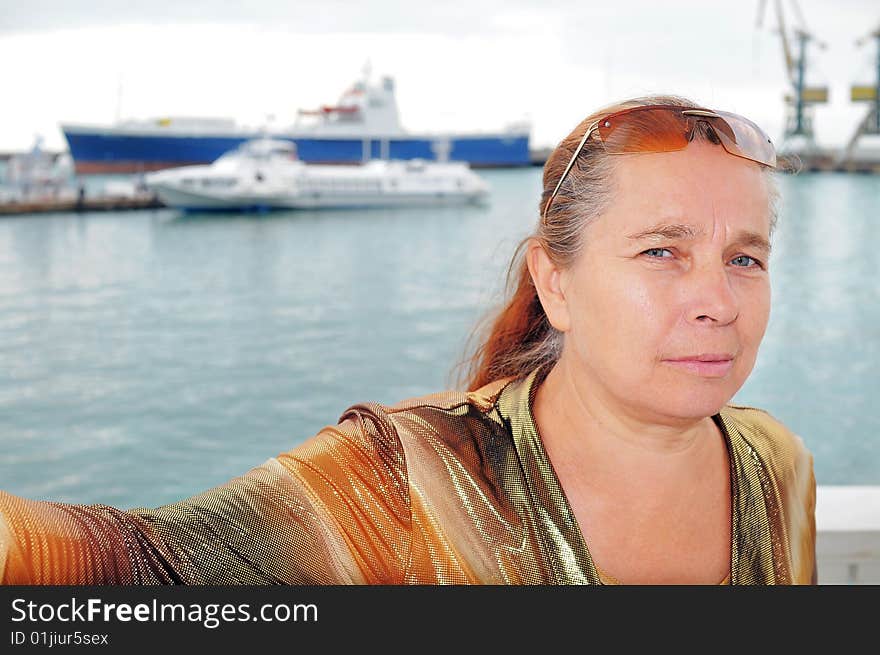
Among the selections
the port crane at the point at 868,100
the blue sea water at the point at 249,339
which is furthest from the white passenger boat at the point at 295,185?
the port crane at the point at 868,100

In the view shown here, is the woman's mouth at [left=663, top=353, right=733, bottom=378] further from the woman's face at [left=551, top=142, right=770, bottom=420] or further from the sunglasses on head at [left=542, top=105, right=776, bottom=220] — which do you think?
the sunglasses on head at [left=542, top=105, right=776, bottom=220]

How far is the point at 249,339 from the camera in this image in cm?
1139

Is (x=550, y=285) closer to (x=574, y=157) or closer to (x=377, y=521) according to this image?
(x=574, y=157)

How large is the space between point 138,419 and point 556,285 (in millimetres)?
8039

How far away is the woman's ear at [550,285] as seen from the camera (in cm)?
81

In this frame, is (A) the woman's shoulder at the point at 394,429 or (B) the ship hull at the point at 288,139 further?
(B) the ship hull at the point at 288,139

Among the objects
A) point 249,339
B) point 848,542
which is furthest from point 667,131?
point 249,339

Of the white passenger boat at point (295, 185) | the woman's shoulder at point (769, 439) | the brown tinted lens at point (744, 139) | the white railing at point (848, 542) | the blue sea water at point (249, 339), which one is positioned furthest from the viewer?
the white passenger boat at point (295, 185)

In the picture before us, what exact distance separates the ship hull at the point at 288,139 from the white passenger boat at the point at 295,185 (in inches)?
267

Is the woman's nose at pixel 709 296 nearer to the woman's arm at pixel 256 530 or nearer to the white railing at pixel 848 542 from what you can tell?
the woman's arm at pixel 256 530

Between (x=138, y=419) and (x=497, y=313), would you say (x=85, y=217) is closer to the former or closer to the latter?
(x=138, y=419)

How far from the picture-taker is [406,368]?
9992mm

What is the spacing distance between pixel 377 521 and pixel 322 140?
32152 mm

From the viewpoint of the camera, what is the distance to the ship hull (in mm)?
28656
